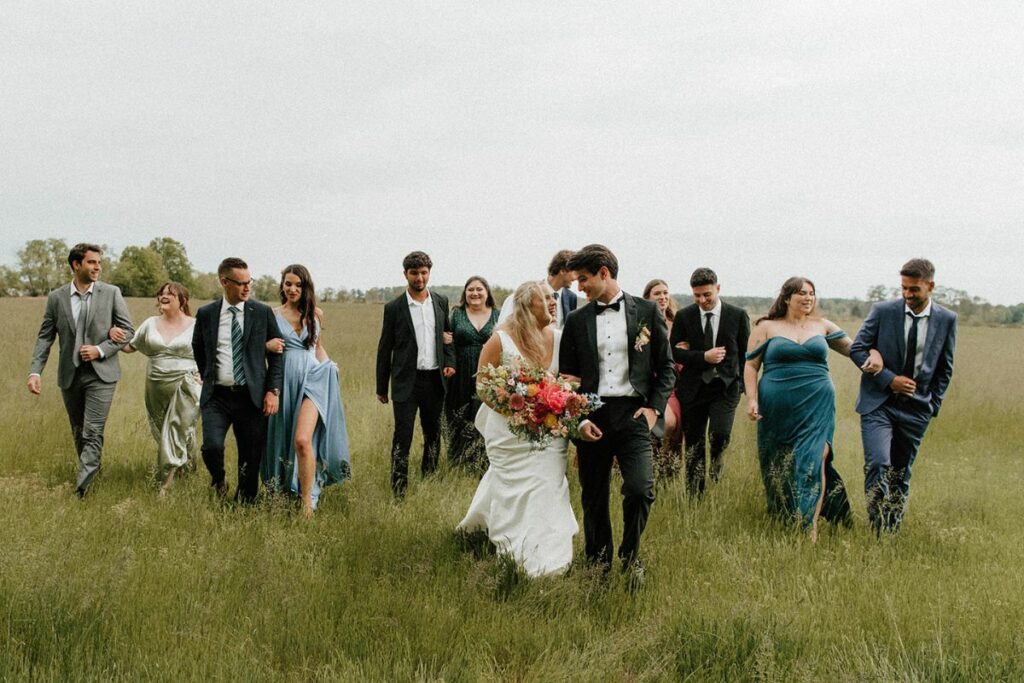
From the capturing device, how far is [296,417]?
23.1 ft

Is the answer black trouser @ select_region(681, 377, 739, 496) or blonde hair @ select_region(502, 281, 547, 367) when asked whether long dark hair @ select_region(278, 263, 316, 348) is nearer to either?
blonde hair @ select_region(502, 281, 547, 367)

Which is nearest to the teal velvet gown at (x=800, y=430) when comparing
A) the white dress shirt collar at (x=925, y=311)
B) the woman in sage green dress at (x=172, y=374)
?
the white dress shirt collar at (x=925, y=311)

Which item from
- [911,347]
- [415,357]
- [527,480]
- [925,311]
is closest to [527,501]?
[527,480]

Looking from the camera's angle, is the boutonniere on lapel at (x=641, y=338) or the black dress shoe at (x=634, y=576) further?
the boutonniere on lapel at (x=641, y=338)

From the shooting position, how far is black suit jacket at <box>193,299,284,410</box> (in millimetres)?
6637

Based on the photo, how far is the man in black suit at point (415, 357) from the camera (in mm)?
7562

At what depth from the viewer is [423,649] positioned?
3.96m

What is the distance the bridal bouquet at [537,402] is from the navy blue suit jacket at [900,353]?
9.50 ft

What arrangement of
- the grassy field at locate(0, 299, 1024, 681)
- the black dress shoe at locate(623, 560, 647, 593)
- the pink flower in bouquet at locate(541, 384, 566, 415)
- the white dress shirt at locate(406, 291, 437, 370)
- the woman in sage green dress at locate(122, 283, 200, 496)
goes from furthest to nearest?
the woman in sage green dress at locate(122, 283, 200, 496), the white dress shirt at locate(406, 291, 437, 370), the black dress shoe at locate(623, 560, 647, 593), the pink flower in bouquet at locate(541, 384, 566, 415), the grassy field at locate(0, 299, 1024, 681)

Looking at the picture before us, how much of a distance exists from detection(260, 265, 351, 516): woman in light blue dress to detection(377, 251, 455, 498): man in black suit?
0.55 metres

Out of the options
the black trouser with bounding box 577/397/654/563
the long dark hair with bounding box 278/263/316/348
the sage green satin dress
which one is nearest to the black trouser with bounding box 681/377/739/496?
the black trouser with bounding box 577/397/654/563

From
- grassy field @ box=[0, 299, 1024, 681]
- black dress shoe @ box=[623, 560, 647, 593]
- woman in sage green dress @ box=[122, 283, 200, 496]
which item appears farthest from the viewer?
woman in sage green dress @ box=[122, 283, 200, 496]

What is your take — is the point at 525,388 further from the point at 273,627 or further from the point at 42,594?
the point at 42,594

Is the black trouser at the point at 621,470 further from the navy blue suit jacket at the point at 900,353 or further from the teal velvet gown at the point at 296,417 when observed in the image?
the teal velvet gown at the point at 296,417
